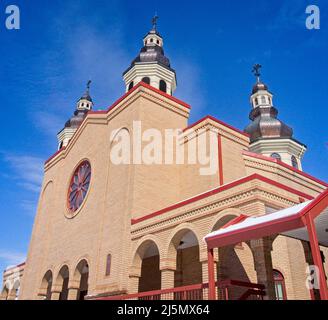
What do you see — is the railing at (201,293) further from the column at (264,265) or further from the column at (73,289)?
the column at (73,289)

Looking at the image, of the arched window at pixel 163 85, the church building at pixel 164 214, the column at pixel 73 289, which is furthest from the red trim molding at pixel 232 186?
the arched window at pixel 163 85

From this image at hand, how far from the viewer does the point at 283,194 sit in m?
11.5

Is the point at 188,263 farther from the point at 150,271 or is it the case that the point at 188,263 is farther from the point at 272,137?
the point at 272,137

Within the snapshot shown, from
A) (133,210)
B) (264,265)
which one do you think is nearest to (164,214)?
(133,210)

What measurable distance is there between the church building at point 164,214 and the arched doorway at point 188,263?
0.05 meters

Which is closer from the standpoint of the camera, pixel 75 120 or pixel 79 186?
pixel 79 186

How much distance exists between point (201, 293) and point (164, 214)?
12.1ft

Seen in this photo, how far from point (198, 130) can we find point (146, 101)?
323 cm

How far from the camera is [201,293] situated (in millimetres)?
10688

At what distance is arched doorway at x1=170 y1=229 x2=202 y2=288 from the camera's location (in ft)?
46.7

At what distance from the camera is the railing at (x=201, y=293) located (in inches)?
299
